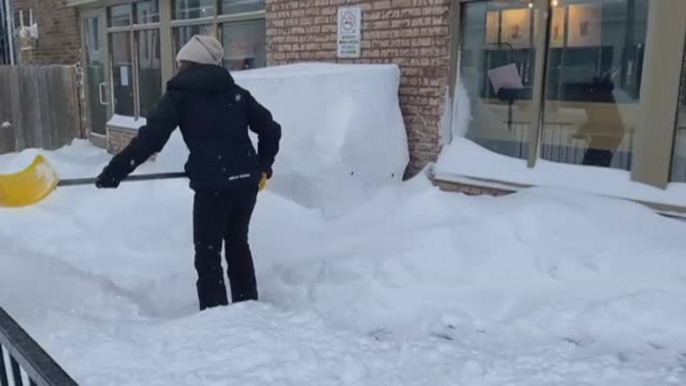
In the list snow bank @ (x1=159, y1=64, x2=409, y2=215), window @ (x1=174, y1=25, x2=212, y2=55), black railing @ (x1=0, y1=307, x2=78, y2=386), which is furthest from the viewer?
window @ (x1=174, y1=25, x2=212, y2=55)

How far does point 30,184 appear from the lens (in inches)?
→ 170

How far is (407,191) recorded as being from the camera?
5094mm

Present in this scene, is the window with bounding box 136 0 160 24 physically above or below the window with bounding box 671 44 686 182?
above

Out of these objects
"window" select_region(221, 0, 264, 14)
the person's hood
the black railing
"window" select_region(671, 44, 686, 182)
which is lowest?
the black railing

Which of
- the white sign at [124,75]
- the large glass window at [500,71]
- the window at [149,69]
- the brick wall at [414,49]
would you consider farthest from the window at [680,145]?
the white sign at [124,75]

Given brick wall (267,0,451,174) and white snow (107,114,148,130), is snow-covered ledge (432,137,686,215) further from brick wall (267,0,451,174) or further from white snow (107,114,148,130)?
white snow (107,114,148,130)

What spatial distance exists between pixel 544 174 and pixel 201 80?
8.28ft

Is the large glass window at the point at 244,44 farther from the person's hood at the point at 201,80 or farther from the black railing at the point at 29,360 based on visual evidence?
the black railing at the point at 29,360

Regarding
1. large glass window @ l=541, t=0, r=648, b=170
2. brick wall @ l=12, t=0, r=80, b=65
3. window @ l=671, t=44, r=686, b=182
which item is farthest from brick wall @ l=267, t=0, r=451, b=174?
brick wall @ l=12, t=0, r=80, b=65

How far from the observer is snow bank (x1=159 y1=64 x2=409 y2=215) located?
16.3 ft

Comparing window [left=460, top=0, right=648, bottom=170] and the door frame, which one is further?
the door frame

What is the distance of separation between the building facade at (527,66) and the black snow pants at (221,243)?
6.48 feet

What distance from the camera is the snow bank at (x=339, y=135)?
16.3 feet

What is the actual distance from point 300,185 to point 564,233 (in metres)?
2.10
